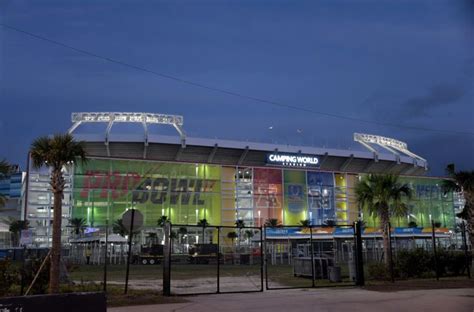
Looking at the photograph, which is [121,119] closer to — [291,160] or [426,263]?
[291,160]

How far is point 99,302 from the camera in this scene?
8.25m

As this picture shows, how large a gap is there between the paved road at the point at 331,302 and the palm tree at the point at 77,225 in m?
61.5

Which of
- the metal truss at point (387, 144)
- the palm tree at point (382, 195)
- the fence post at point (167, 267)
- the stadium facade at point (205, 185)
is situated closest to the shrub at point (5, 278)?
the fence post at point (167, 267)

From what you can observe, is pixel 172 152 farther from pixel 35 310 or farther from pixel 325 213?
pixel 35 310

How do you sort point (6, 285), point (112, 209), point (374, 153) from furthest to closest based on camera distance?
1. point (374, 153)
2. point (112, 209)
3. point (6, 285)

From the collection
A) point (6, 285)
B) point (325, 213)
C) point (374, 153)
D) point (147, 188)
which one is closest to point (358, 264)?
point (6, 285)

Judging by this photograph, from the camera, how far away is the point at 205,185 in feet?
279

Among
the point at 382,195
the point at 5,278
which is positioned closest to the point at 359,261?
the point at 382,195

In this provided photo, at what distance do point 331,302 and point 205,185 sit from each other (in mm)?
69750

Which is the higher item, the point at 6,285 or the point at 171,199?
the point at 171,199

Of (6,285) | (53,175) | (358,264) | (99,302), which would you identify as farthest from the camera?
(358,264)

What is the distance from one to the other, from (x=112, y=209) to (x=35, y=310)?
7363cm

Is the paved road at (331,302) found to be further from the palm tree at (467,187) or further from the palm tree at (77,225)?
the palm tree at (77,225)

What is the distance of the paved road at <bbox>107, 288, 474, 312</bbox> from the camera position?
14.2 meters
